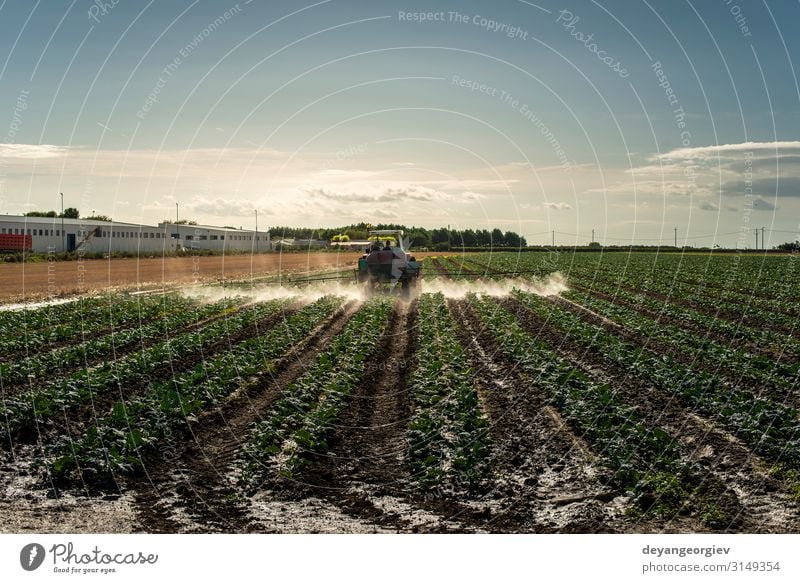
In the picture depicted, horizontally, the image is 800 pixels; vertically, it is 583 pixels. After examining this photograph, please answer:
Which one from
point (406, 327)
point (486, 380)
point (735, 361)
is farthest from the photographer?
point (406, 327)

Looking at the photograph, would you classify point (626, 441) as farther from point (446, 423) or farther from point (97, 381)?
point (97, 381)

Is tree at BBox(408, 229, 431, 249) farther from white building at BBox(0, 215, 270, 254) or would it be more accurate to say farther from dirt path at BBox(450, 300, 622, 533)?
dirt path at BBox(450, 300, 622, 533)

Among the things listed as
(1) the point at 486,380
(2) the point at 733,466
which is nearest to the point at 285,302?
(1) the point at 486,380

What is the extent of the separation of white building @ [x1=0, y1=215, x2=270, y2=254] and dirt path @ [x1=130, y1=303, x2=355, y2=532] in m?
65.3

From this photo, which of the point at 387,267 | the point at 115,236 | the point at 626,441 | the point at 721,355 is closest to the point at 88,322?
the point at 387,267

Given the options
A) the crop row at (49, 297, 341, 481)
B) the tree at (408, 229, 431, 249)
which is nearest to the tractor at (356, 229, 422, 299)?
the crop row at (49, 297, 341, 481)

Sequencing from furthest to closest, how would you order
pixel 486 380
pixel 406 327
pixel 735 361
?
1. pixel 406 327
2. pixel 735 361
3. pixel 486 380

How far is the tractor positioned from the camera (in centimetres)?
4125

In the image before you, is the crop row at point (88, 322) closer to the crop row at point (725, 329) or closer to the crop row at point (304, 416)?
the crop row at point (304, 416)

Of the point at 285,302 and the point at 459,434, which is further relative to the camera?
the point at 285,302

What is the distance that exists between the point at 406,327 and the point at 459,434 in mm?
16738

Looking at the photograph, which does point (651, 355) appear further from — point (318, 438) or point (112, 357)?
point (112, 357)

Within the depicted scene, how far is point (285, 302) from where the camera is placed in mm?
41844

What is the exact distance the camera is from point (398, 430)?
1608cm
